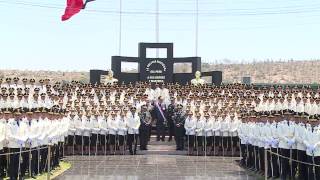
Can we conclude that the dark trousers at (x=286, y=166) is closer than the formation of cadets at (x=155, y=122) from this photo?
No

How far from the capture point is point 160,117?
23016 mm

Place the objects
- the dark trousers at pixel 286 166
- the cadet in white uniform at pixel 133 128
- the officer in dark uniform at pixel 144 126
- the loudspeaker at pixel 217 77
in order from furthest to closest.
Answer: the loudspeaker at pixel 217 77
the officer in dark uniform at pixel 144 126
the cadet in white uniform at pixel 133 128
the dark trousers at pixel 286 166

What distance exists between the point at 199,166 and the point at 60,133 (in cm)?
472

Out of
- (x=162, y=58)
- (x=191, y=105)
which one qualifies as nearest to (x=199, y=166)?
(x=191, y=105)

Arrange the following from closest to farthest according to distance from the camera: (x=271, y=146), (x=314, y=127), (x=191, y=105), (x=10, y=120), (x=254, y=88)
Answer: (x=314, y=127) < (x=10, y=120) < (x=271, y=146) < (x=191, y=105) < (x=254, y=88)

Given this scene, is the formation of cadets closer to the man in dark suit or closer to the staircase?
the man in dark suit

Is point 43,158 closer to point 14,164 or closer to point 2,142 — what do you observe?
point 14,164

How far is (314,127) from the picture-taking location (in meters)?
12.7

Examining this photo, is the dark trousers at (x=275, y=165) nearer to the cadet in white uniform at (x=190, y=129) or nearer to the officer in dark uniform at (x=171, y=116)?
the cadet in white uniform at (x=190, y=129)

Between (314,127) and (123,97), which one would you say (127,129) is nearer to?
(123,97)

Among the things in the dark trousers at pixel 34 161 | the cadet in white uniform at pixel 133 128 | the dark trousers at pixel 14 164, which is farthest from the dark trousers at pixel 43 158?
the cadet in white uniform at pixel 133 128

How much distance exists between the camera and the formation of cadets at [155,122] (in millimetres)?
13820

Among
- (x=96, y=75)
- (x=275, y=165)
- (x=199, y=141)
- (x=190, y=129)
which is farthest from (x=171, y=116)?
(x=275, y=165)

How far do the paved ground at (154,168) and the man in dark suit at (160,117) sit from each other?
2.40 meters
